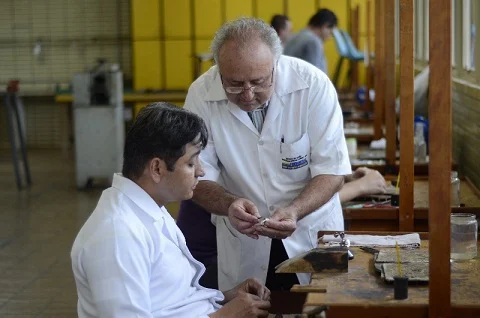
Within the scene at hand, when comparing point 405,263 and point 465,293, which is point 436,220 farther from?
point 405,263

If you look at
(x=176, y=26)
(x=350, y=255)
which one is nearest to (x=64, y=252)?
(x=350, y=255)

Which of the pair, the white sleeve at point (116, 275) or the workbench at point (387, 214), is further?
the workbench at point (387, 214)

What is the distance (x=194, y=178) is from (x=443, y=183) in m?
0.77

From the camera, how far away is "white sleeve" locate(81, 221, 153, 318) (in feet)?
7.95

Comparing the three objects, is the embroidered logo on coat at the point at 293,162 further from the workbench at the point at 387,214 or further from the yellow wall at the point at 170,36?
A: the yellow wall at the point at 170,36

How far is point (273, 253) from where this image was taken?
362 cm

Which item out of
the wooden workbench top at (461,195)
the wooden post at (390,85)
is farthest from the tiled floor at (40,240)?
the wooden workbench top at (461,195)

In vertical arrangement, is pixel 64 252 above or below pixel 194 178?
below

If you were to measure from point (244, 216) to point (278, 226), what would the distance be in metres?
0.13

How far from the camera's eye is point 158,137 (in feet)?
8.66

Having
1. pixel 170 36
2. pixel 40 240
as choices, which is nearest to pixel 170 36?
pixel 170 36

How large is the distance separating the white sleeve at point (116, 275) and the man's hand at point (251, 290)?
2.28 ft

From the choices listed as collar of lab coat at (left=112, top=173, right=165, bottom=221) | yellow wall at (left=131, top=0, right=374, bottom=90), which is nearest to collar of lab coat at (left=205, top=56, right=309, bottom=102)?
collar of lab coat at (left=112, top=173, right=165, bottom=221)

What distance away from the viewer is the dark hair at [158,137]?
104 inches
